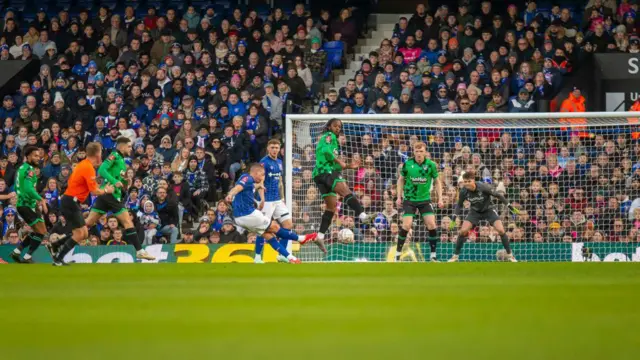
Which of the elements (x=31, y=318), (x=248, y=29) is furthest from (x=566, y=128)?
(x=31, y=318)

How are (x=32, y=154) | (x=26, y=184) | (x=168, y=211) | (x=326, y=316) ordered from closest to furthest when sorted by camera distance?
(x=326, y=316)
(x=32, y=154)
(x=26, y=184)
(x=168, y=211)

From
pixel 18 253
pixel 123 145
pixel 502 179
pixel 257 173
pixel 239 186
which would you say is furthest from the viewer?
pixel 502 179

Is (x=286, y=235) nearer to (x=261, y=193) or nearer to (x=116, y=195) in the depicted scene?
(x=261, y=193)

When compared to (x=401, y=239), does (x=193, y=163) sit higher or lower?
higher

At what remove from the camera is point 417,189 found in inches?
615

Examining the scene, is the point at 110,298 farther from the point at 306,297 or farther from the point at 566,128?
the point at 566,128

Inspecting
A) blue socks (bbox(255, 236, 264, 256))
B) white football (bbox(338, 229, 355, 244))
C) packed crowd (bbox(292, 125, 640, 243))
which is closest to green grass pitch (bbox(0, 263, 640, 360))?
blue socks (bbox(255, 236, 264, 256))

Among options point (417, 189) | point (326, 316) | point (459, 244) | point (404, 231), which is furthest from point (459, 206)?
point (326, 316)

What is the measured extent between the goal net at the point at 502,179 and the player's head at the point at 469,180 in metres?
0.95

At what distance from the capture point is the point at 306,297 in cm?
796

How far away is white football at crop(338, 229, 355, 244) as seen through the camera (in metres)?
17.0

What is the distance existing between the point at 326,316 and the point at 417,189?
9399 mm

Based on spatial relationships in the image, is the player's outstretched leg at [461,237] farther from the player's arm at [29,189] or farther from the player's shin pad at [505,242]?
the player's arm at [29,189]

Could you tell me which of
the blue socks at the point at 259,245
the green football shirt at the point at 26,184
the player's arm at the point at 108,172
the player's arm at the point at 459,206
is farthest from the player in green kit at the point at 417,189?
the green football shirt at the point at 26,184
